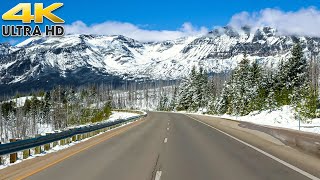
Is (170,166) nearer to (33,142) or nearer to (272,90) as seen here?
(33,142)

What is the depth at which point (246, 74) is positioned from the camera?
2618 inches

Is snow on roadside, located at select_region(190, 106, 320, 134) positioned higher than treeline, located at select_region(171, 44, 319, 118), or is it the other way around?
treeline, located at select_region(171, 44, 319, 118)

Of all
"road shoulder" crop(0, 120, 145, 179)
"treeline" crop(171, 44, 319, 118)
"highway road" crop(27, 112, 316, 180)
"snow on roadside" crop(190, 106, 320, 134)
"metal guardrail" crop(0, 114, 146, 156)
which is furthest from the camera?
"treeline" crop(171, 44, 319, 118)

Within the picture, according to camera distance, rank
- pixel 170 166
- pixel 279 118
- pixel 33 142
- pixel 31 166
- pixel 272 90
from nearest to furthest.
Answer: pixel 170 166 < pixel 31 166 < pixel 33 142 < pixel 279 118 < pixel 272 90

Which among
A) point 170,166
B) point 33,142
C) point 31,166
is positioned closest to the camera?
point 170,166

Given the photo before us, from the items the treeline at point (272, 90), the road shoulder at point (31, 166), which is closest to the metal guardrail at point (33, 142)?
the road shoulder at point (31, 166)

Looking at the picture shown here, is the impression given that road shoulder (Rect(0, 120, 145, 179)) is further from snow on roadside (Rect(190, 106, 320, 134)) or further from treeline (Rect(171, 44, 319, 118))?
treeline (Rect(171, 44, 319, 118))

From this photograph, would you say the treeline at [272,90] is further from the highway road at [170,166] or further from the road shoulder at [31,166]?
the road shoulder at [31,166]

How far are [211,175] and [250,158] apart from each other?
3.64 m

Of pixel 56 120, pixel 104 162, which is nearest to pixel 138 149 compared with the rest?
pixel 104 162

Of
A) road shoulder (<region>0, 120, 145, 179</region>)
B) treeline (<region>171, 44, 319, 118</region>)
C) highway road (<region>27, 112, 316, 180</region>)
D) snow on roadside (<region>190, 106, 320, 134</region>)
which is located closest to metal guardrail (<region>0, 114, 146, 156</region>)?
road shoulder (<region>0, 120, 145, 179</region>)

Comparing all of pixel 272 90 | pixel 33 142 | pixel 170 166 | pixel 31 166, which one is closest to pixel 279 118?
pixel 272 90

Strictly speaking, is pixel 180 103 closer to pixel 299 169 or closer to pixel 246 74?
pixel 246 74

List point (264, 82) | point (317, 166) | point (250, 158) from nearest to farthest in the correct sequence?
point (317, 166)
point (250, 158)
point (264, 82)
